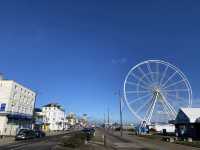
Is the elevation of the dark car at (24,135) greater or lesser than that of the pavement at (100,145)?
greater

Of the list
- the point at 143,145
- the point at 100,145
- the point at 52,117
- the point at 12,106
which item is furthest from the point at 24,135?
the point at 52,117

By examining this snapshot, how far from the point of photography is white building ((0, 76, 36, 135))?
213 ft

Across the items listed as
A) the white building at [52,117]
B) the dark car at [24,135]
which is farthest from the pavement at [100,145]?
the white building at [52,117]

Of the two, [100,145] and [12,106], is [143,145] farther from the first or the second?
[12,106]

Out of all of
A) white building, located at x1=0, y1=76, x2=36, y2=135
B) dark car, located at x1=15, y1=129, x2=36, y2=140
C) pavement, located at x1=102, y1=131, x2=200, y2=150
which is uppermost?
white building, located at x1=0, y1=76, x2=36, y2=135

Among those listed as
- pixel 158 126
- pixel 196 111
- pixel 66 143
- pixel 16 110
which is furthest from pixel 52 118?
pixel 66 143

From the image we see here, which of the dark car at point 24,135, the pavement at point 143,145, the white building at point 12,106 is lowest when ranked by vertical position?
the pavement at point 143,145

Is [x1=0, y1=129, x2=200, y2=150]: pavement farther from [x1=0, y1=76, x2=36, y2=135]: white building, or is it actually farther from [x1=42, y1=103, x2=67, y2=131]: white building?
[x1=42, y1=103, x2=67, y2=131]: white building

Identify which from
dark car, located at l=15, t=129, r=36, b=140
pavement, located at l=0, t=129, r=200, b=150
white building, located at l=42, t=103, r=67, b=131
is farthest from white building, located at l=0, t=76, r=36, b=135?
white building, located at l=42, t=103, r=67, b=131

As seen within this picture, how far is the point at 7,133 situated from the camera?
66812 mm

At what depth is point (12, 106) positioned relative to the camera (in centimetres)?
6912

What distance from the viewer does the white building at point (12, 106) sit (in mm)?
A: 65019

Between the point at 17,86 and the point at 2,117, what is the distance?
1045 cm

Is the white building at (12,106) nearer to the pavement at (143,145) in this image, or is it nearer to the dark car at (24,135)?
the dark car at (24,135)
